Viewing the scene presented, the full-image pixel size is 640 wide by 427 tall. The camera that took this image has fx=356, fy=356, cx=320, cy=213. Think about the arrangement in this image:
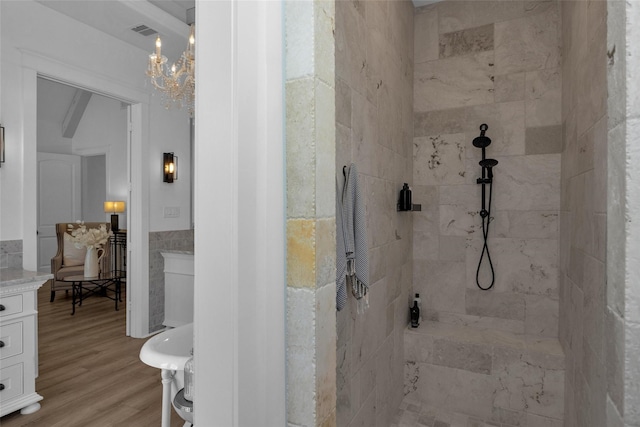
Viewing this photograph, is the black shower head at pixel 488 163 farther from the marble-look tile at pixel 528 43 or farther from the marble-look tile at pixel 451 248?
the marble-look tile at pixel 528 43

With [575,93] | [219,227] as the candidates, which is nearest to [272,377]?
[219,227]

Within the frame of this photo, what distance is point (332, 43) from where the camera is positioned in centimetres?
96

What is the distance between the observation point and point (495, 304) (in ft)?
9.24

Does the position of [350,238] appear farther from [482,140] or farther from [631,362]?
[482,140]

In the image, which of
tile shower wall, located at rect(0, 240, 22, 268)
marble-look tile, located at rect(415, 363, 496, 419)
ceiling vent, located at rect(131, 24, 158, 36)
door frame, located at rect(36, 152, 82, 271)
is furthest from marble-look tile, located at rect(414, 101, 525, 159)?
door frame, located at rect(36, 152, 82, 271)

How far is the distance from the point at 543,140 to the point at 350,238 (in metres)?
2.04

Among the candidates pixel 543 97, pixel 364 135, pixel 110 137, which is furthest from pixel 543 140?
pixel 110 137

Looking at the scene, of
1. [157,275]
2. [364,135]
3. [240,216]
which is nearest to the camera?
[240,216]

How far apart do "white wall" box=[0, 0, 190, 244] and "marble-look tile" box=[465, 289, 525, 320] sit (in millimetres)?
3305

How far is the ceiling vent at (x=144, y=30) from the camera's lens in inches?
135

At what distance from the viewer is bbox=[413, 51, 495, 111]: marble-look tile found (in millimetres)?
2838

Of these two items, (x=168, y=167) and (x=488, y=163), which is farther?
(x=168, y=167)

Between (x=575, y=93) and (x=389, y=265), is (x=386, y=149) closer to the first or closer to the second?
(x=389, y=265)

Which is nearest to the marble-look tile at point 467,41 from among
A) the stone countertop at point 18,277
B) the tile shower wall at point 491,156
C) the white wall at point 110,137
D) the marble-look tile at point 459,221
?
the tile shower wall at point 491,156
